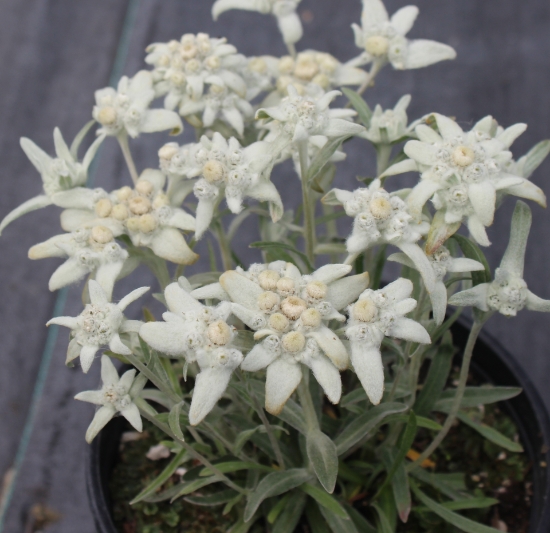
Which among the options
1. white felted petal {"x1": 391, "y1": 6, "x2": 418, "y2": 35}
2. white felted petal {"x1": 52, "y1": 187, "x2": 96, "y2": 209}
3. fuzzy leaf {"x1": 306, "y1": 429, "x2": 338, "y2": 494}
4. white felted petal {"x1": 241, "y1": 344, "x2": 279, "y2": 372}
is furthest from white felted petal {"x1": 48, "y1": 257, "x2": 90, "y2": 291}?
white felted petal {"x1": 391, "y1": 6, "x2": 418, "y2": 35}

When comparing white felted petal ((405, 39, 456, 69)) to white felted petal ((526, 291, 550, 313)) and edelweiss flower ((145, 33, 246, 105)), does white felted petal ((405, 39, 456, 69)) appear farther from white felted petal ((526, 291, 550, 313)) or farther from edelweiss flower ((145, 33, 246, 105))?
white felted petal ((526, 291, 550, 313))

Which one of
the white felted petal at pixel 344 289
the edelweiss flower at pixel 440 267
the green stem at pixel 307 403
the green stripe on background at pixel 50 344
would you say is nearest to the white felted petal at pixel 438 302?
the edelweiss flower at pixel 440 267

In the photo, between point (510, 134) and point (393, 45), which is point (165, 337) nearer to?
point (510, 134)

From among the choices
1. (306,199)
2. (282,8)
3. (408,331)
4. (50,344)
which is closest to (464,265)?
(408,331)

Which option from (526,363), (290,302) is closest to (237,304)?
(290,302)

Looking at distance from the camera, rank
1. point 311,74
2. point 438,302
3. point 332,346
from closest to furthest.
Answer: point 332,346 < point 438,302 < point 311,74
